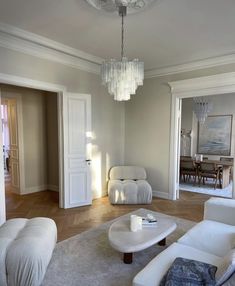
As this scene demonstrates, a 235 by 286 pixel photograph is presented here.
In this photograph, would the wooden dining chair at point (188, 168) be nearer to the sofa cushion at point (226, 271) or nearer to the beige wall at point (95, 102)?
the beige wall at point (95, 102)

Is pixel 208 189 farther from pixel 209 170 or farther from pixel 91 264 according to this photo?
pixel 91 264

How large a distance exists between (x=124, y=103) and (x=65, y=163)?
2.35m

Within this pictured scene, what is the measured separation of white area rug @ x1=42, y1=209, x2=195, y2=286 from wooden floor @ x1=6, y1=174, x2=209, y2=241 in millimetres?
388

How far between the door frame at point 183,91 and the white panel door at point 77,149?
1.87 m

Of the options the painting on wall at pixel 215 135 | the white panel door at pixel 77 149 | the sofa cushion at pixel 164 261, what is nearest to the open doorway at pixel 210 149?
the painting on wall at pixel 215 135

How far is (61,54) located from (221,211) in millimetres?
3737

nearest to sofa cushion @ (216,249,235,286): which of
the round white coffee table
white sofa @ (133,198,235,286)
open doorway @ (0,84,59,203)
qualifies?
white sofa @ (133,198,235,286)

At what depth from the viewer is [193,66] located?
4625 millimetres

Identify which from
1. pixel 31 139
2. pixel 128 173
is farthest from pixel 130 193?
pixel 31 139

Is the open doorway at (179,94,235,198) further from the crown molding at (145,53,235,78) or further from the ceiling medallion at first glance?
the ceiling medallion

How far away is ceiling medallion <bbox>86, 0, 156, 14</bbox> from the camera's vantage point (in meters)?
2.52

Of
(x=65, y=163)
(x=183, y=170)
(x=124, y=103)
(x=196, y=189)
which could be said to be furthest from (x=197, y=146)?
(x=65, y=163)

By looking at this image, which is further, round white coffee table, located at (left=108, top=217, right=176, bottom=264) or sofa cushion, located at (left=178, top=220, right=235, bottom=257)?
round white coffee table, located at (left=108, top=217, right=176, bottom=264)

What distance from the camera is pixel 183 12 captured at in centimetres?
279
